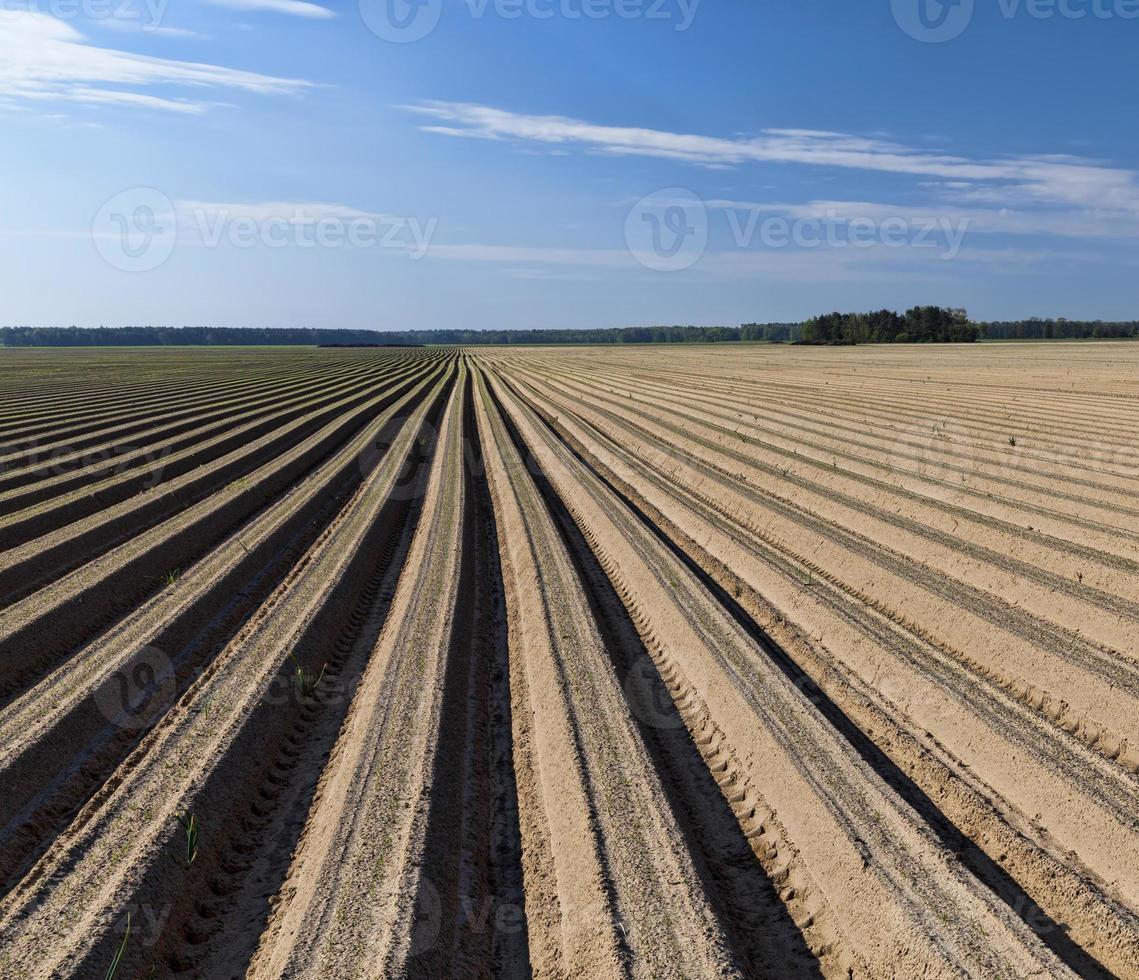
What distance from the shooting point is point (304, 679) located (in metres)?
6.72

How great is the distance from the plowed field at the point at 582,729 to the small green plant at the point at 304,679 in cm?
6

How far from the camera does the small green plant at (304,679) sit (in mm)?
6668

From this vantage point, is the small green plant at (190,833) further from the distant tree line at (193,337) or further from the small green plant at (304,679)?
the distant tree line at (193,337)

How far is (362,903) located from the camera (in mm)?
3998

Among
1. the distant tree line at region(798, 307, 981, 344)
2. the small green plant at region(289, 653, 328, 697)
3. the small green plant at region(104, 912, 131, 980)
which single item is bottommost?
the small green plant at region(104, 912, 131, 980)

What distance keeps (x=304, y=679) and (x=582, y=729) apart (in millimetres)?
2637

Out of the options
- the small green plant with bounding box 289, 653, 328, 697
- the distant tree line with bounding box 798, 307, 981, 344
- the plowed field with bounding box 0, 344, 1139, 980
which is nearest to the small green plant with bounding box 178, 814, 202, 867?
the plowed field with bounding box 0, 344, 1139, 980

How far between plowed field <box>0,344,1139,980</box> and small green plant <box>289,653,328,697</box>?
0.21 ft

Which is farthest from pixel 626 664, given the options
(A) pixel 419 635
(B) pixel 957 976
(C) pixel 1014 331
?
(C) pixel 1014 331

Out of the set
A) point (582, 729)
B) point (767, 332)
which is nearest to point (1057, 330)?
point (767, 332)

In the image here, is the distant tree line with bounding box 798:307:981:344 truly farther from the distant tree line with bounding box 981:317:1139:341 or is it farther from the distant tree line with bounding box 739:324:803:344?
the distant tree line with bounding box 739:324:803:344

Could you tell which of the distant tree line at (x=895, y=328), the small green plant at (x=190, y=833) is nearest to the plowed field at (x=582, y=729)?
the small green plant at (x=190, y=833)

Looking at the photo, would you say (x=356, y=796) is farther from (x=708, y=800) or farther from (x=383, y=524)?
(x=383, y=524)

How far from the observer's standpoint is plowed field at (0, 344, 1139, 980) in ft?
12.8
